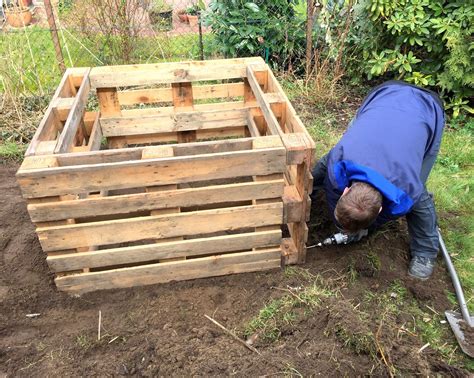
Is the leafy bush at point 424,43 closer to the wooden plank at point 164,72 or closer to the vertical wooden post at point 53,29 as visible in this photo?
the wooden plank at point 164,72

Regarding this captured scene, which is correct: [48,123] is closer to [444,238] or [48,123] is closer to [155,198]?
[155,198]

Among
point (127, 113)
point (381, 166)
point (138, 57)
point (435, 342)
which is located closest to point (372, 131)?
point (381, 166)

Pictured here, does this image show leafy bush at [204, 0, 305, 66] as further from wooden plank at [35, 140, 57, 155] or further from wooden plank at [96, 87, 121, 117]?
wooden plank at [35, 140, 57, 155]

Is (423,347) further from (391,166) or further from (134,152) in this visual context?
(134,152)

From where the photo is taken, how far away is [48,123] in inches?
116

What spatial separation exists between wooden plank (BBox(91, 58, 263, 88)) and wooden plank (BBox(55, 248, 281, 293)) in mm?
1614

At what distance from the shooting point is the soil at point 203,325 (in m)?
2.36

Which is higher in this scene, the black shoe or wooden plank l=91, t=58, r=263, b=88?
wooden plank l=91, t=58, r=263, b=88

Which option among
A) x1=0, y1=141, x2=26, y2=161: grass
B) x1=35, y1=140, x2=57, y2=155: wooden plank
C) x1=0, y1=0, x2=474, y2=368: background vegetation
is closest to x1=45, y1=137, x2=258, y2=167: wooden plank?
x1=35, y1=140, x2=57, y2=155: wooden plank

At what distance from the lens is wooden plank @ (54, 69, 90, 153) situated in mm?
2664

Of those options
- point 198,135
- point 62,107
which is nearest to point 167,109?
point 198,135

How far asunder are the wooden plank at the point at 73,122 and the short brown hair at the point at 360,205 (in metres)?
1.67

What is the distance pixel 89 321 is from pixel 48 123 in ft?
4.29

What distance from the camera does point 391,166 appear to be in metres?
2.55
